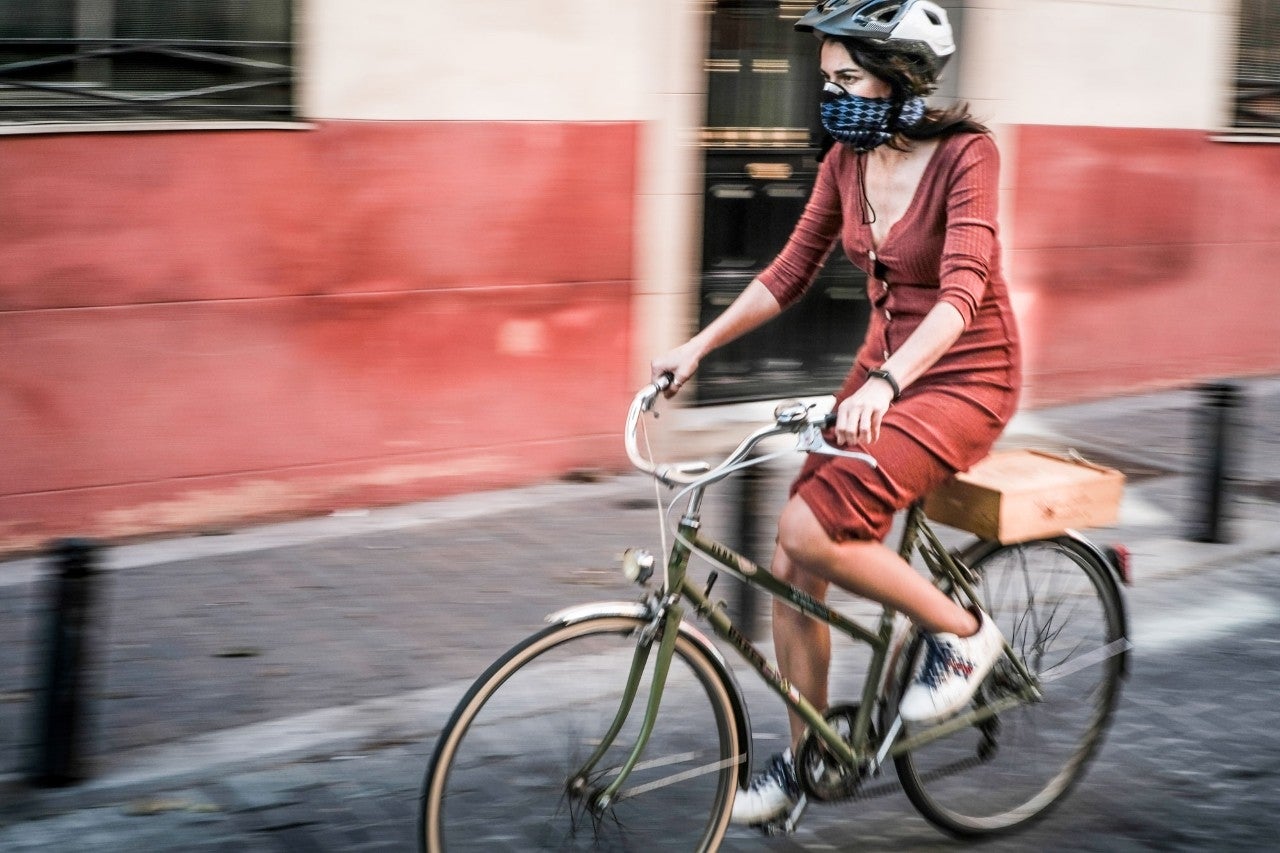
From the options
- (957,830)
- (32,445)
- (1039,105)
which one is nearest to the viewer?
(957,830)

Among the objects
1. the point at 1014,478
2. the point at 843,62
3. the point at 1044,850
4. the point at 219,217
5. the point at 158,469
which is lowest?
the point at 1044,850

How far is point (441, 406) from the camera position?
7.25 meters

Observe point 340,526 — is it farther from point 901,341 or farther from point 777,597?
point 901,341

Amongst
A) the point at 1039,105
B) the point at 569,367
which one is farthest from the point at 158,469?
the point at 1039,105

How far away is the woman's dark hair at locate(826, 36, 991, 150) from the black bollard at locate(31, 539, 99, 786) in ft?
7.46

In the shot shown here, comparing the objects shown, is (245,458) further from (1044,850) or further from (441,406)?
(1044,850)

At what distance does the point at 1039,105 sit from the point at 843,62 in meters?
6.15

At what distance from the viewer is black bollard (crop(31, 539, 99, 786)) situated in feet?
13.3

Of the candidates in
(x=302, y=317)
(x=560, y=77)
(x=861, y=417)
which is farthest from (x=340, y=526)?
(x=861, y=417)

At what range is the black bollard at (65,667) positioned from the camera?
13.3ft

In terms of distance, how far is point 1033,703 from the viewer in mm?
3938

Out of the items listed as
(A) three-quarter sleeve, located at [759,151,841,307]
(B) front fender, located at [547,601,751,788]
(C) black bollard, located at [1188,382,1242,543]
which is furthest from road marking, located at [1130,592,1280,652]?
(B) front fender, located at [547,601,751,788]

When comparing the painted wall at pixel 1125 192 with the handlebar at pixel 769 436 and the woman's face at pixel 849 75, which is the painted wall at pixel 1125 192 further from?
the handlebar at pixel 769 436

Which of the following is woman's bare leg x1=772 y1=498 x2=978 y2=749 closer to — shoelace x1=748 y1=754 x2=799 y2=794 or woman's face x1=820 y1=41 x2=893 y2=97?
shoelace x1=748 y1=754 x2=799 y2=794
